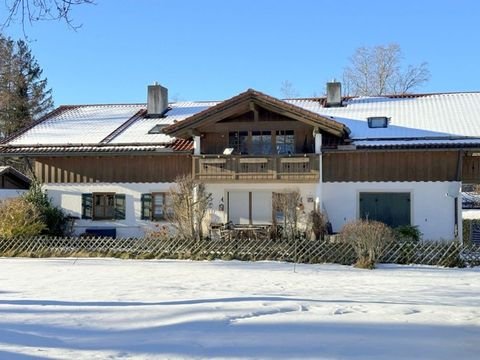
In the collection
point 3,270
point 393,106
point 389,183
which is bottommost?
point 3,270

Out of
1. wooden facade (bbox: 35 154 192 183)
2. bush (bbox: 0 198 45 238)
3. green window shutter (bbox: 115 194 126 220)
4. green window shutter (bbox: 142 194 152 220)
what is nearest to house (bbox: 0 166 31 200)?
wooden facade (bbox: 35 154 192 183)

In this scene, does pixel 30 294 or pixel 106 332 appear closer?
pixel 106 332

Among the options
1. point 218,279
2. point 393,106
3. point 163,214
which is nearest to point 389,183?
point 393,106

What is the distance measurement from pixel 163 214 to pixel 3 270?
9802 millimetres

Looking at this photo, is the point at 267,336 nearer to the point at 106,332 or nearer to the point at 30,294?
the point at 106,332

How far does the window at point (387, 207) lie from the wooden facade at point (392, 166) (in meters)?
0.69

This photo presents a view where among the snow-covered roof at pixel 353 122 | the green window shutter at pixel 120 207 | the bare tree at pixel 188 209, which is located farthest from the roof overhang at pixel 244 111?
the bare tree at pixel 188 209

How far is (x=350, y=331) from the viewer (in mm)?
6793

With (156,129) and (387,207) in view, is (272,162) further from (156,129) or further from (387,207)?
(156,129)

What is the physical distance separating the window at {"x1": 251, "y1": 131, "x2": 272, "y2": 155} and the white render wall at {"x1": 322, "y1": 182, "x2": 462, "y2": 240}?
9.43ft

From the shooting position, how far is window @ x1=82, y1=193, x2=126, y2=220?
78.8ft

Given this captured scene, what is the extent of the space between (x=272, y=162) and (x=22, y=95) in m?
31.9

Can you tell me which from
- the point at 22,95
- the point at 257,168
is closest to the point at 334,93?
the point at 257,168

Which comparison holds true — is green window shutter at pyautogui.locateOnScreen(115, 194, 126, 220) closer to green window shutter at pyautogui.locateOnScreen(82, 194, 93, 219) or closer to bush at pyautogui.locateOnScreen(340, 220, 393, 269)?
green window shutter at pyautogui.locateOnScreen(82, 194, 93, 219)
